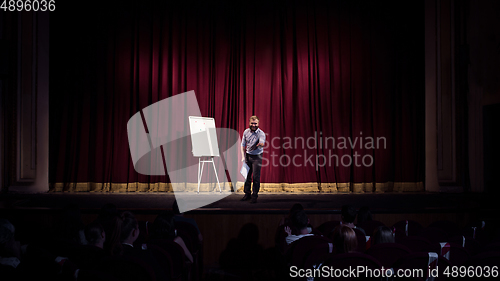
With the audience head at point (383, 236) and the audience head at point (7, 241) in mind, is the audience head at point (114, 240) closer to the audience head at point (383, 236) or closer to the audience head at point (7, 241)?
the audience head at point (7, 241)

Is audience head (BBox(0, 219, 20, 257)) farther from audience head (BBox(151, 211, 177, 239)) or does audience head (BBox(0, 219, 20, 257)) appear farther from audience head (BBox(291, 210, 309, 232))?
audience head (BBox(291, 210, 309, 232))

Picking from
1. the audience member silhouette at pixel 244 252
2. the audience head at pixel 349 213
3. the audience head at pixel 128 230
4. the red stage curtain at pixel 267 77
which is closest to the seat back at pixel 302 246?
the audience head at pixel 349 213

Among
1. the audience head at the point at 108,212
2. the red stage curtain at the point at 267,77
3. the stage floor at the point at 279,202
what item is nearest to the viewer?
the audience head at the point at 108,212

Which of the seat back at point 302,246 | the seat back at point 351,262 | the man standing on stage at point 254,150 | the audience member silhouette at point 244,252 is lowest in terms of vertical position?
the audience member silhouette at point 244,252

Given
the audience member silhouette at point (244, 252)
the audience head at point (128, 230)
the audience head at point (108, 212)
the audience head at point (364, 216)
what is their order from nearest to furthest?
the audience head at point (128, 230) < the audience head at point (108, 212) < the audience head at point (364, 216) < the audience member silhouette at point (244, 252)

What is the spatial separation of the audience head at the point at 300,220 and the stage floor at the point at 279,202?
69.8 inches

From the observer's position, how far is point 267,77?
7152mm

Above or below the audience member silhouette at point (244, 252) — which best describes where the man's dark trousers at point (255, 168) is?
above

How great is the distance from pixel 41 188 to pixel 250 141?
434cm

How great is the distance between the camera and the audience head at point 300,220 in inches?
109

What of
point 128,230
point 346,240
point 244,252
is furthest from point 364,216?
point 128,230

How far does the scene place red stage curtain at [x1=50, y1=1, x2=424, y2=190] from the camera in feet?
22.9

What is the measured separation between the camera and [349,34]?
711 cm

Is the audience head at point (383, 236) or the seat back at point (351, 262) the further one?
the audience head at point (383, 236)
